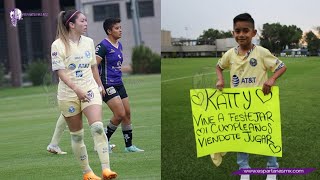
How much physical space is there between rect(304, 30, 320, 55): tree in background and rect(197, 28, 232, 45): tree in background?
0.58m

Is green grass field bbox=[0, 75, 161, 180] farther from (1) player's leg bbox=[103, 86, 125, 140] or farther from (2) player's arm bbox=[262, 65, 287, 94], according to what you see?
(2) player's arm bbox=[262, 65, 287, 94]

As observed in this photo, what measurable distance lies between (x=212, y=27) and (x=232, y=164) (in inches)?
39.6

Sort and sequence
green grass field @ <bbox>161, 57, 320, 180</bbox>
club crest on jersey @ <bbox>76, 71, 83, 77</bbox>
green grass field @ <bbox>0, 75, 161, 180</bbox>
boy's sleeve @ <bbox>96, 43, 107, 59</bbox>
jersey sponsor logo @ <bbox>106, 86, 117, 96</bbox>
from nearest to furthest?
club crest on jersey @ <bbox>76, 71, 83, 77</bbox> → green grass field @ <bbox>161, 57, 320, 180</bbox> → green grass field @ <bbox>0, 75, 161, 180</bbox> → boy's sleeve @ <bbox>96, 43, 107, 59</bbox> → jersey sponsor logo @ <bbox>106, 86, 117, 96</bbox>

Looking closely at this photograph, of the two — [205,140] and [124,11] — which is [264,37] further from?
[124,11]

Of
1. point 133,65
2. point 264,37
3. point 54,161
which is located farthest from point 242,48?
point 133,65

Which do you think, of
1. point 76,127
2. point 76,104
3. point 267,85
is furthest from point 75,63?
point 267,85

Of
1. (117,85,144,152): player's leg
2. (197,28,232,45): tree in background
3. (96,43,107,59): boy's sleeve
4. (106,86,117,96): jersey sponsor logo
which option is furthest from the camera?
(117,85,144,152): player's leg

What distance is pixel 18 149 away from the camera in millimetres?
6480

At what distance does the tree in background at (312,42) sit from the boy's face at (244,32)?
1.65 ft

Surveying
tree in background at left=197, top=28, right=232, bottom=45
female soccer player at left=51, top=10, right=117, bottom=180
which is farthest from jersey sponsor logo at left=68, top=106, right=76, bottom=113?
tree in background at left=197, top=28, right=232, bottom=45

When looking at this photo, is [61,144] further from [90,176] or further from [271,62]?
[271,62]

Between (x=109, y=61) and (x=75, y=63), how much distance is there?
0.86 meters

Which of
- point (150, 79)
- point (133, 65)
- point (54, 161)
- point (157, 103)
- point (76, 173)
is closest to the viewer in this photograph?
point (76, 173)

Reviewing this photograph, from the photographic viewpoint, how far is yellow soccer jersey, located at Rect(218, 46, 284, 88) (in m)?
4.47
